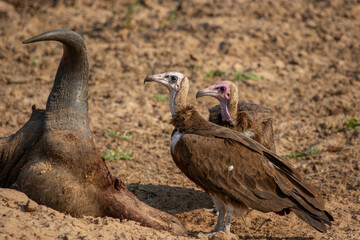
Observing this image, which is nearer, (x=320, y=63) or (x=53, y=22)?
(x=320, y=63)

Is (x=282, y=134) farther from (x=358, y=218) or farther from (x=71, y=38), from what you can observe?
(x=71, y=38)

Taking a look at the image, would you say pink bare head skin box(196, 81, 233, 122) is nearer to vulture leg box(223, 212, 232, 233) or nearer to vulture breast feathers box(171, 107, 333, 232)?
vulture breast feathers box(171, 107, 333, 232)

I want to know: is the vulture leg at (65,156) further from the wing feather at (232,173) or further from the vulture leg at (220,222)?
the vulture leg at (220,222)

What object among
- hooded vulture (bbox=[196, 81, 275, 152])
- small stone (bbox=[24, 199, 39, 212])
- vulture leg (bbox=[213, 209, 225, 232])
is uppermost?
hooded vulture (bbox=[196, 81, 275, 152])

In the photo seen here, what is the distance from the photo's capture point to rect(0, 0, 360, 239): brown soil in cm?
544

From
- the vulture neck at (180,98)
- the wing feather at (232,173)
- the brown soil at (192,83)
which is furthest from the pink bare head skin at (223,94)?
the wing feather at (232,173)

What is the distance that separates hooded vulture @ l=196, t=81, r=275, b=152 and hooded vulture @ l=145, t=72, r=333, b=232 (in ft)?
3.00

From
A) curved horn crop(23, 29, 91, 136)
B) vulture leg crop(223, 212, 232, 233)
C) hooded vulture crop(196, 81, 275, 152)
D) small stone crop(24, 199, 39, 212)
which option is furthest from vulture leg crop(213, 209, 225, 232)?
small stone crop(24, 199, 39, 212)

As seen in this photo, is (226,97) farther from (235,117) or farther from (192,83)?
(192,83)

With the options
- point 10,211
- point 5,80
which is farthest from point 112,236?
point 5,80

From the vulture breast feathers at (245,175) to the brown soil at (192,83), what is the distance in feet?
1.49

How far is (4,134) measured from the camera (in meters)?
7.29

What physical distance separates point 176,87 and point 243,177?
1.57 meters

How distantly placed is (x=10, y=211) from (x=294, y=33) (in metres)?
9.06
